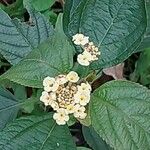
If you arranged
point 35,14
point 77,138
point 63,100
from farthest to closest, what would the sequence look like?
point 77,138 → point 35,14 → point 63,100

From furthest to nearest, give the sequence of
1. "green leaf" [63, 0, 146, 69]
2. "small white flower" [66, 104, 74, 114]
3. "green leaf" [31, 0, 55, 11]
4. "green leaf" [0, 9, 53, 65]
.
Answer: "green leaf" [31, 0, 55, 11], "green leaf" [0, 9, 53, 65], "green leaf" [63, 0, 146, 69], "small white flower" [66, 104, 74, 114]

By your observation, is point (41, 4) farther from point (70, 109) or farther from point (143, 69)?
point (70, 109)

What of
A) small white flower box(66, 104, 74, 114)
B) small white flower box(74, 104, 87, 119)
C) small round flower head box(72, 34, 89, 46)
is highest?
small round flower head box(72, 34, 89, 46)

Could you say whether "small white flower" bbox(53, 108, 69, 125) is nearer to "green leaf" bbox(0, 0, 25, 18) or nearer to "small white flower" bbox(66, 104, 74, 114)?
"small white flower" bbox(66, 104, 74, 114)

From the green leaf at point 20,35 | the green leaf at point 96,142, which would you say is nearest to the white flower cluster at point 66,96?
the green leaf at point 20,35

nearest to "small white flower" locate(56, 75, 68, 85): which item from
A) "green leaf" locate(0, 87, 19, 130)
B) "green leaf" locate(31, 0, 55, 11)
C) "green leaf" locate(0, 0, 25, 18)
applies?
"green leaf" locate(0, 87, 19, 130)

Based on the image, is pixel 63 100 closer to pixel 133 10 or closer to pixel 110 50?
pixel 110 50

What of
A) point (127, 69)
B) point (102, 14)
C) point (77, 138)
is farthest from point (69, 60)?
point (127, 69)
